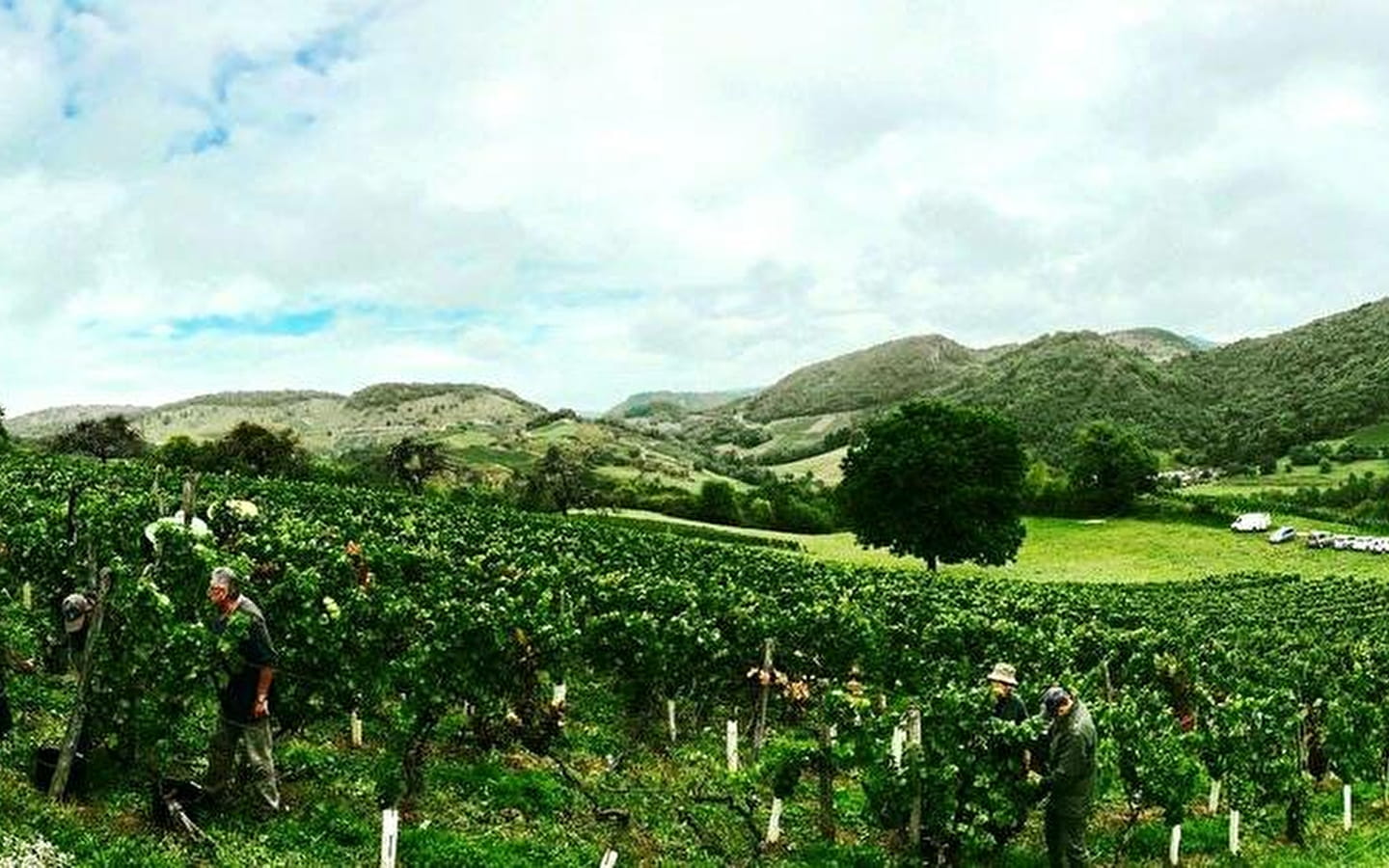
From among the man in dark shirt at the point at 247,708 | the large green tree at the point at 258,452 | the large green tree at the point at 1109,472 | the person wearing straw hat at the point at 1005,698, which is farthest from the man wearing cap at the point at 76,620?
the large green tree at the point at 1109,472

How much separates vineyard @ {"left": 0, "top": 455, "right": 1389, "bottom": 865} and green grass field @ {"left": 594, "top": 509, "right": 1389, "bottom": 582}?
45809 millimetres

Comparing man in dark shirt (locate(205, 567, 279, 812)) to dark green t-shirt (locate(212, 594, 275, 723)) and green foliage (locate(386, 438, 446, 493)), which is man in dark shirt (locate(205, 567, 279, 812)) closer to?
dark green t-shirt (locate(212, 594, 275, 723))

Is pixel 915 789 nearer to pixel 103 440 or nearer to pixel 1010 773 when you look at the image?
pixel 1010 773

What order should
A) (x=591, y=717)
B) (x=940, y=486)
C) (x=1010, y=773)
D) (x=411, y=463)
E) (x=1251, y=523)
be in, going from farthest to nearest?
(x=411, y=463) → (x=1251, y=523) → (x=940, y=486) → (x=591, y=717) → (x=1010, y=773)

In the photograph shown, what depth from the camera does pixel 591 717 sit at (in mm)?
21594

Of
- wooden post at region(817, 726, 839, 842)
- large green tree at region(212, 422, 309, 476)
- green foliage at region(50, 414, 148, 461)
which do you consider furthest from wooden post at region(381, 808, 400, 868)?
green foliage at region(50, 414, 148, 461)

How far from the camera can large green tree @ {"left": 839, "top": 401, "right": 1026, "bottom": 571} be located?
6731cm

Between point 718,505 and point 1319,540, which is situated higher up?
point 718,505

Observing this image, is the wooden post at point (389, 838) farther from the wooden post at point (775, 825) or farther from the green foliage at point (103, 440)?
the green foliage at point (103, 440)

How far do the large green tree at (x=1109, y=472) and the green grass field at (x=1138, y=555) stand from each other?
4.38 m

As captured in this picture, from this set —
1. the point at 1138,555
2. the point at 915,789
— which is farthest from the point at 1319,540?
the point at 915,789

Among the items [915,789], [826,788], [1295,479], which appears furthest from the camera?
[1295,479]

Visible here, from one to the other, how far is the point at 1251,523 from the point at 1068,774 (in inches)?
3362

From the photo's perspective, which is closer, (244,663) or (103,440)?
(244,663)
